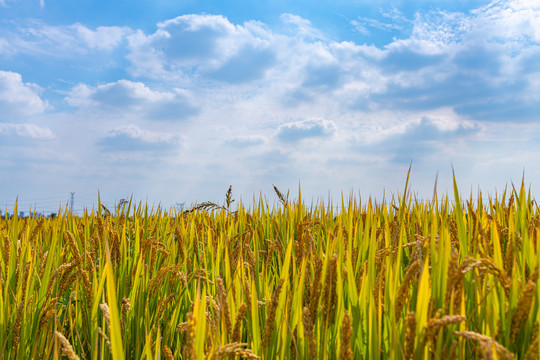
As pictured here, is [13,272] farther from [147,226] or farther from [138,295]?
[147,226]

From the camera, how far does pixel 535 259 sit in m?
1.67

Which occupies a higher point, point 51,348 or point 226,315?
point 226,315

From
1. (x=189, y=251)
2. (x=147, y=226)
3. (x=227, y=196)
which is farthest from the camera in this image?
(x=227, y=196)

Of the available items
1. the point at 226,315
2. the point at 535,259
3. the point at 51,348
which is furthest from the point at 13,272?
the point at 535,259

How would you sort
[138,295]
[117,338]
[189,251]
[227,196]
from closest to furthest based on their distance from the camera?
[117,338], [138,295], [189,251], [227,196]

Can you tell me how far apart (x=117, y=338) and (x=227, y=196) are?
352cm

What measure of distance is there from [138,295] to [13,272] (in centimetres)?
71

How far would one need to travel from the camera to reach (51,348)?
1763 millimetres

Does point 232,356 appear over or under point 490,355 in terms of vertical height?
under

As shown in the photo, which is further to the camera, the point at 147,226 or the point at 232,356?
the point at 147,226

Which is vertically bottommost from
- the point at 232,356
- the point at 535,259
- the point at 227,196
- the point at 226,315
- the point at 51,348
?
the point at 51,348

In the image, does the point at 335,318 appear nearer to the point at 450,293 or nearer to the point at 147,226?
the point at 450,293

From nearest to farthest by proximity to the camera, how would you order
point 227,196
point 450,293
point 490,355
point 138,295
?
point 490,355 → point 450,293 → point 138,295 → point 227,196

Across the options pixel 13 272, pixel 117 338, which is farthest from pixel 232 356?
pixel 13 272
